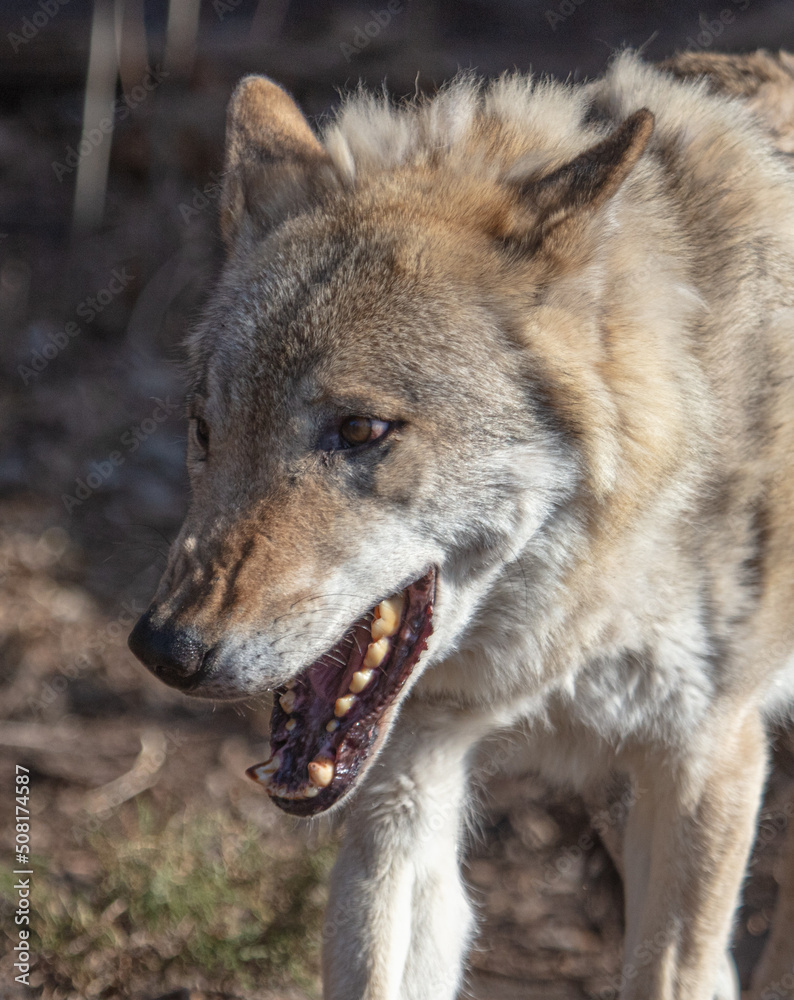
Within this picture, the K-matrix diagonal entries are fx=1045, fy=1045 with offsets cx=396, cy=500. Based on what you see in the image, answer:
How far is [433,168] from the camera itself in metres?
2.60

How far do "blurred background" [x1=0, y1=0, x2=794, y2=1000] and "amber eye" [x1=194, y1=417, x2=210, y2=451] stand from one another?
507 mm

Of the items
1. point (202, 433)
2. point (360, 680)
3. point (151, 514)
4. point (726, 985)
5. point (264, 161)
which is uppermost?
point (264, 161)

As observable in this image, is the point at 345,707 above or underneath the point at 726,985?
above

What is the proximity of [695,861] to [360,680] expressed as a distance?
3.54 feet

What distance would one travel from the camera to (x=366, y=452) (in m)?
2.22

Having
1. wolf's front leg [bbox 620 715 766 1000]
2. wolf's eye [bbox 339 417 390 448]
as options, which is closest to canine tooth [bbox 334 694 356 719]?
wolf's eye [bbox 339 417 390 448]

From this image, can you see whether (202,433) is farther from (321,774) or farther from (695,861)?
(695,861)

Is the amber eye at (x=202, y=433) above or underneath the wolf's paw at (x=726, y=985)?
above

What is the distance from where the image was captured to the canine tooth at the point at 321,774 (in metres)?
2.30

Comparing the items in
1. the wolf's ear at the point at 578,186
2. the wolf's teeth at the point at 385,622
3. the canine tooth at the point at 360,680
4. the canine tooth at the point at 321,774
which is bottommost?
the canine tooth at the point at 321,774

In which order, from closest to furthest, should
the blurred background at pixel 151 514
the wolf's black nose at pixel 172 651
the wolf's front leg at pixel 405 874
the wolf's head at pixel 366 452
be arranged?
1. the wolf's black nose at pixel 172 651
2. the wolf's head at pixel 366 452
3. the wolf's front leg at pixel 405 874
4. the blurred background at pixel 151 514

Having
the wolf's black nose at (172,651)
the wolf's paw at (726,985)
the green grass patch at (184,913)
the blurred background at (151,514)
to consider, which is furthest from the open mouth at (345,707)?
the wolf's paw at (726,985)

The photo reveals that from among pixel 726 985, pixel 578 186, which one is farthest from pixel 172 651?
A: pixel 726 985

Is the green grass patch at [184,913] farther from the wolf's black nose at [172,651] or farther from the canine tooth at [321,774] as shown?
the wolf's black nose at [172,651]
